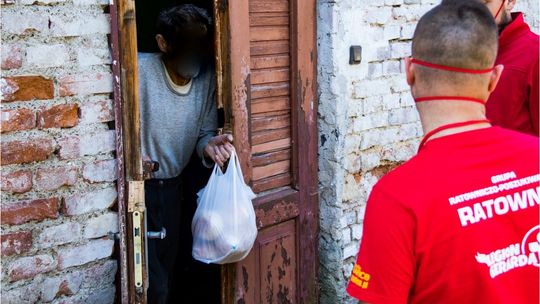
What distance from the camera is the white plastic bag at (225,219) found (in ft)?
10.5

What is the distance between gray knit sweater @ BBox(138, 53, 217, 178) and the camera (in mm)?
3596

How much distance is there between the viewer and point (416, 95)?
193cm

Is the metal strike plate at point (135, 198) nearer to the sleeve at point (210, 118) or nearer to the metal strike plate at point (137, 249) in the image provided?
the metal strike plate at point (137, 249)

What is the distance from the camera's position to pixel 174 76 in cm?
367

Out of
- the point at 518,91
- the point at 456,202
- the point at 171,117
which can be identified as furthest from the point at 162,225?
the point at 456,202

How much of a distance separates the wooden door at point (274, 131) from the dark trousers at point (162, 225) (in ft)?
1.41

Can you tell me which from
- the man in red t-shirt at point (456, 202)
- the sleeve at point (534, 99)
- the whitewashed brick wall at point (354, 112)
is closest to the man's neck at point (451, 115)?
the man in red t-shirt at point (456, 202)

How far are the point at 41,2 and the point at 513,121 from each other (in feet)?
6.02

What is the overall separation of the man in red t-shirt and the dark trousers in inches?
79.9

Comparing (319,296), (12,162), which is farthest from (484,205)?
(319,296)

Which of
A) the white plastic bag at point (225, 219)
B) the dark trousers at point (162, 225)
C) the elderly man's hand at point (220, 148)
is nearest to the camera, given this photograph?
the white plastic bag at point (225, 219)

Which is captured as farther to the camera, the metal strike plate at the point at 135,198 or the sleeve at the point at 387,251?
the metal strike plate at the point at 135,198

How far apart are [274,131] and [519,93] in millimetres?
1386

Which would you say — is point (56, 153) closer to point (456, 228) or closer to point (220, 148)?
point (220, 148)
